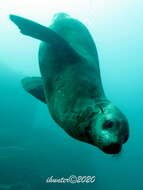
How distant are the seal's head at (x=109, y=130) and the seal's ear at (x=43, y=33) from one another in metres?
1.00

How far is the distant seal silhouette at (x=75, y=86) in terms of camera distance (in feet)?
8.29

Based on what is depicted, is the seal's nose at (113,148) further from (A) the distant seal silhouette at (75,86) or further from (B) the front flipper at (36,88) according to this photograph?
(B) the front flipper at (36,88)

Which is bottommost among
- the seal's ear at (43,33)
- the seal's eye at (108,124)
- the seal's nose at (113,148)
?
the seal's nose at (113,148)

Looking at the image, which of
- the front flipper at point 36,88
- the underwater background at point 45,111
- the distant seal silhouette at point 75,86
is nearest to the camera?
the distant seal silhouette at point 75,86

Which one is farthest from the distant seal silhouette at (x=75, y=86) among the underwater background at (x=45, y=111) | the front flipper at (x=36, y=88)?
the underwater background at (x=45, y=111)

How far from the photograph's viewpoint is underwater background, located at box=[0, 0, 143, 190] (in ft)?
69.6

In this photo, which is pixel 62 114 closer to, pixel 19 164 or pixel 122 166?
pixel 19 164

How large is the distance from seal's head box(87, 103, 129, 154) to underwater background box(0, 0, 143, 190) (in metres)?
15.2

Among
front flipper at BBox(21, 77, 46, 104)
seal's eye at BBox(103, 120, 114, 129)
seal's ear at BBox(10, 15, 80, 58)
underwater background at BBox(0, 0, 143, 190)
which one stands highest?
seal's ear at BBox(10, 15, 80, 58)

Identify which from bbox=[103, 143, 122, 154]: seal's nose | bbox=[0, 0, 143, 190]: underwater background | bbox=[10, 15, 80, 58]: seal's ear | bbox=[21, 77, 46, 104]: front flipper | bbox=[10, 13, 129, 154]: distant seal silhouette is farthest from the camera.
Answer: bbox=[0, 0, 143, 190]: underwater background

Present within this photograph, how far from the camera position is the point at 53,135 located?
27.2 metres

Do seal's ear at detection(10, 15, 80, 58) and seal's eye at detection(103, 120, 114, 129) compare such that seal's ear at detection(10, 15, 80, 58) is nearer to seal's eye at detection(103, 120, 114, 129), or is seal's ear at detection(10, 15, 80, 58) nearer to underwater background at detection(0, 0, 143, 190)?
seal's eye at detection(103, 120, 114, 129)

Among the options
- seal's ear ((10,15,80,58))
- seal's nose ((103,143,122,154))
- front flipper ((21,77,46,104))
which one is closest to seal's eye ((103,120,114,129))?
seal's nose ((103,143,122,154))

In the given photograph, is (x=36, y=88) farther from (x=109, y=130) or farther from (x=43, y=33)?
(x=109, y=130)
